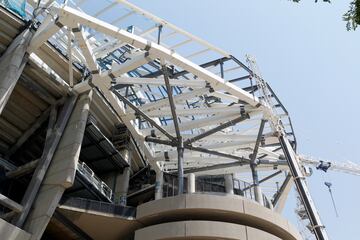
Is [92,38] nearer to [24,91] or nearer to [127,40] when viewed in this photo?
[24,91]

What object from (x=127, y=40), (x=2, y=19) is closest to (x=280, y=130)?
(x=127, y=40)

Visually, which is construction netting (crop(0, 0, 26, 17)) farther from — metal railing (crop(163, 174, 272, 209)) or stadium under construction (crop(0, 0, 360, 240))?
metal railing (crop(163, 174, 272, 209))

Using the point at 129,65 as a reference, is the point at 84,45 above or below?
above

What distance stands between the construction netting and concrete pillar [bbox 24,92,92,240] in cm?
731

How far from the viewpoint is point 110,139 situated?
34.9 m

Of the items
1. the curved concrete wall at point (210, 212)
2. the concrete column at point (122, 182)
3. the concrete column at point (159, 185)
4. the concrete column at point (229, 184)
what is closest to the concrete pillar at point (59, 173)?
the curved concrete wall at point (210, 212)

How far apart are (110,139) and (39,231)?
13.3m

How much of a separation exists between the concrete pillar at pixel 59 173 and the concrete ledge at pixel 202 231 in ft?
18.6

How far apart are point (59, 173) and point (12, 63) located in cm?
760

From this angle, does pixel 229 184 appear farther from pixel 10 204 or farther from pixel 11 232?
pixel 11 232

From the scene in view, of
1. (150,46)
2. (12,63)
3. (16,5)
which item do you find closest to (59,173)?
(12,63)

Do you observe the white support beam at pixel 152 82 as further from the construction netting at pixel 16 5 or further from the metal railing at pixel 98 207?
the metal railing at pixel 98 207

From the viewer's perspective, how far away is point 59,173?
988 inches

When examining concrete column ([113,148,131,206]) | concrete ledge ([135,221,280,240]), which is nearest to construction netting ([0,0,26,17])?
concrete column ([113,148,131,206])
